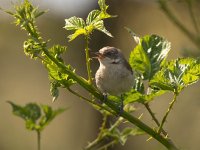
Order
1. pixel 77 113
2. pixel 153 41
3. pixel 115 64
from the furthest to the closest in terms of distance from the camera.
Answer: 1. pixel 77 113
2. pixel 115 64
3. pixel 153 41

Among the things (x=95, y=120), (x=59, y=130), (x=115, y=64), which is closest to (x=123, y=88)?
(x=115, y=64)

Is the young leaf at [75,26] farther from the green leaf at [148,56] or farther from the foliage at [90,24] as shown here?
the green leaf at [148,56]

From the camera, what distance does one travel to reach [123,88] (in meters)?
2.61

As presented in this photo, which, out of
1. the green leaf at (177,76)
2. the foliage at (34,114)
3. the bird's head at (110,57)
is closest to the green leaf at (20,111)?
the foliage at (34,114)

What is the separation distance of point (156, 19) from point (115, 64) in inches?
359

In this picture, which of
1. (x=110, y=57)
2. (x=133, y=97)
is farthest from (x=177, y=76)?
(x=110, y=57)

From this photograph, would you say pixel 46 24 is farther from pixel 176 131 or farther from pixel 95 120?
pixel 176 131

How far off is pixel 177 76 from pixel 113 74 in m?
1.39

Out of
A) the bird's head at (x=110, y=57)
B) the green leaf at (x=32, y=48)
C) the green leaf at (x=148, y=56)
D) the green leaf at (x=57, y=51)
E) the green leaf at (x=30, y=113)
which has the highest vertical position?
the green leaf at (x=32, y=48)

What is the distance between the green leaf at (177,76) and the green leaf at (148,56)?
0.08m

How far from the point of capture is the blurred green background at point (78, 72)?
34.0 ft

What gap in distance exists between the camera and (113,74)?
306 cm

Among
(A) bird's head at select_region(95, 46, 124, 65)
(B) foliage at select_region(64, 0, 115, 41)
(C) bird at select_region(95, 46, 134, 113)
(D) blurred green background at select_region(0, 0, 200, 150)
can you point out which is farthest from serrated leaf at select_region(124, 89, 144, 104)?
(D) blurred green background at select_region(0, 0, 200, 150)

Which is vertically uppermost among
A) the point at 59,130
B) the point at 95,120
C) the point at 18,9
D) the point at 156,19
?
the point at 18,9
